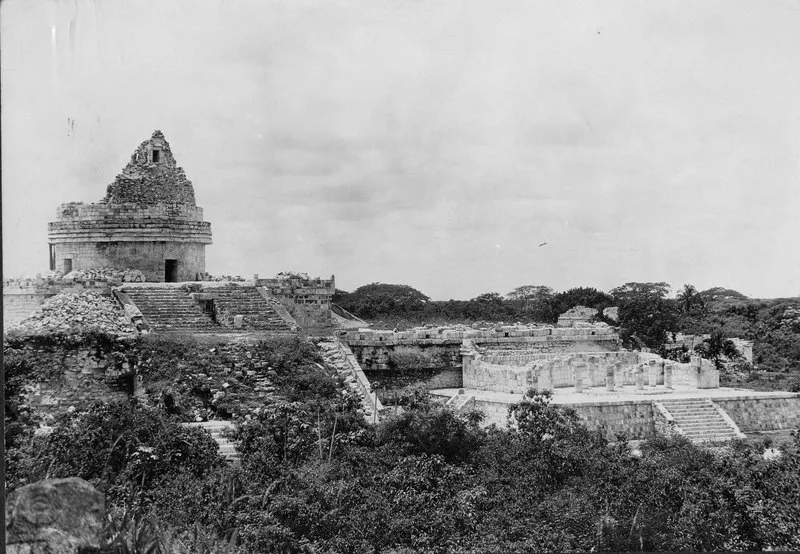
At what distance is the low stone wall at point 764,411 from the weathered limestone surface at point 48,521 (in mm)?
15404

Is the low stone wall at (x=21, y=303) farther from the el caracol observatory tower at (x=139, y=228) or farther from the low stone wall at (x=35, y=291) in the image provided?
the el caracol observatory tower at (x=139, y=228)

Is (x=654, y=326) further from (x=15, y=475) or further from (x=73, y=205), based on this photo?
(x=15, y=475)

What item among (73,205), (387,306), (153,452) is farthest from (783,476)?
(387,306)

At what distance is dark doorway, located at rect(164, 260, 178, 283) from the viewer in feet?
89.8

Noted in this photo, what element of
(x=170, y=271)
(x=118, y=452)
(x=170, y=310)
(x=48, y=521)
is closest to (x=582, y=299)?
(x=170, y=271)

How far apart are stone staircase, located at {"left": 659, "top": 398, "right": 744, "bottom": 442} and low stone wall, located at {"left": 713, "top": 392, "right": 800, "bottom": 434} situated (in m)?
Result: 0.40

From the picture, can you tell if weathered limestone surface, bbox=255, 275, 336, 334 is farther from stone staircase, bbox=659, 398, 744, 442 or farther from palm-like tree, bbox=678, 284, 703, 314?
palm-like tree, bbox=678, 284, 703, 314

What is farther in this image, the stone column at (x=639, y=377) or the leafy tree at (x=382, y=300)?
the leafy tree at (x=382, y=300)

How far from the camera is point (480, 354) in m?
26.0

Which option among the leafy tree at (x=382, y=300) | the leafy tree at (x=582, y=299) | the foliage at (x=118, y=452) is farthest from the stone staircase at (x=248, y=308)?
the leafy tree at (x=582, y=299)

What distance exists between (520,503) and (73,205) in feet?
51.2

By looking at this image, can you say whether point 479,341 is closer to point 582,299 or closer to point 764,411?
point 764,411

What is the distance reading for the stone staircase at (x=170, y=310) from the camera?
2286 cm

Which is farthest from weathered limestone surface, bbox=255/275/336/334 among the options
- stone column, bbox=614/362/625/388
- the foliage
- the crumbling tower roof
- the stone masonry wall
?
the foliage
